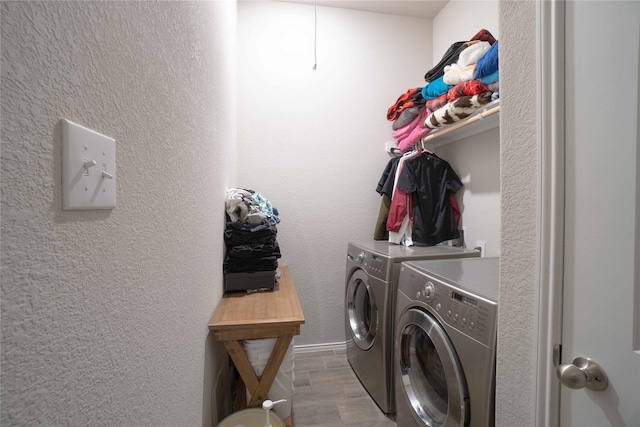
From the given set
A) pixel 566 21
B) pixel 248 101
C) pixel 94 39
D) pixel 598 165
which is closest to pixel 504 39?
pixel 566 21

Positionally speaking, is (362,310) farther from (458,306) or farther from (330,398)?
(458,306)

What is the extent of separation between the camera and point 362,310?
1.76 metres

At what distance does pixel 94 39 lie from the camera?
0.36 metres

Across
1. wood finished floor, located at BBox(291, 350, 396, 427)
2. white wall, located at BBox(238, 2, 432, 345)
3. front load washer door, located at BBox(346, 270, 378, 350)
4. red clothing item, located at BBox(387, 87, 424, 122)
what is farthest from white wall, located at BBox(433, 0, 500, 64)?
wood finished floor, located at BBox(291, 350, 396, 427)

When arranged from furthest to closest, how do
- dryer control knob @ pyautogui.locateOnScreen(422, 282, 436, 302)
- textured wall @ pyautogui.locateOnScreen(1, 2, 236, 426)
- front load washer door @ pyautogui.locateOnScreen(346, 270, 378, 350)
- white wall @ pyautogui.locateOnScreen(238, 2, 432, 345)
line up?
1. white wall @ pyautogui.locateOnScreen(238, 2, 432, 345)
2. front load washer door @ pyautogui.locateOnScreen(346, 270, 378, 350)
3. dryer control knob @ pyautogui.locateOnScreen(422, 282, 436, 302)
4. textured wall @ pyautogui.locateOnScreen(1, 2, 236, 426)

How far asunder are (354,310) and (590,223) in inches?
60.4

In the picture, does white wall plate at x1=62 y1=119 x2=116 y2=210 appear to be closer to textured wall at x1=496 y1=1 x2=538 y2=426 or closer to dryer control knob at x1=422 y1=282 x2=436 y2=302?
textured wall at x1=496 y1=1 x2=538 y2=426

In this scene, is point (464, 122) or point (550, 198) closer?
point (550, 198)

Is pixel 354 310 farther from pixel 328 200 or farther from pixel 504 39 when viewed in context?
pixel 504 39

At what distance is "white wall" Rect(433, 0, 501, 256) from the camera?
1606mm

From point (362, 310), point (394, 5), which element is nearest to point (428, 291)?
point (362, 310)

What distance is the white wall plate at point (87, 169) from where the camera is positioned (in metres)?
0.32

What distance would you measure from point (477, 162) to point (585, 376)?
1519 millimetres

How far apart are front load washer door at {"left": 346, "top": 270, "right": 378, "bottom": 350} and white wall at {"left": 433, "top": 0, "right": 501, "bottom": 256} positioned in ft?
2.73
